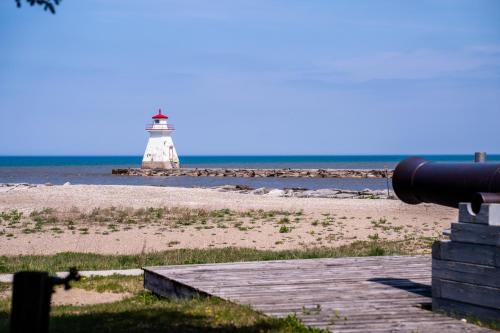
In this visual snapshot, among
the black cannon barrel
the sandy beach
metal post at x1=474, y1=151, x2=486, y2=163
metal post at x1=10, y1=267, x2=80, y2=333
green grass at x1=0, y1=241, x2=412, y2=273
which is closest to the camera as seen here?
metal post at x1=10, y1=267, x2=80, y2=333

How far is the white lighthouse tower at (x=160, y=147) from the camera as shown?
3221 inches

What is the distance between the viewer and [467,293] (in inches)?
278

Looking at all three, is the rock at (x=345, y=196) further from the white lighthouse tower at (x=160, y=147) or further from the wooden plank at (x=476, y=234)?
the white lighthouse tower at (x=160, y=147)

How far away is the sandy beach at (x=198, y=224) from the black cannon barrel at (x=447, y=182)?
889 centimetres

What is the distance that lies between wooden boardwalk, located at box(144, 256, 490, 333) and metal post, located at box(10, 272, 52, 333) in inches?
120

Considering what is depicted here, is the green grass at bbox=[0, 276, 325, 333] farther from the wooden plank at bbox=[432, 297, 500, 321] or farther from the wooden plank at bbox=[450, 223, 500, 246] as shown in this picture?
the wooden plank at bbox=[450, 223, 500, 246]

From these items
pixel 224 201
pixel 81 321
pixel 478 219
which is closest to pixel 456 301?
pixel 478 219

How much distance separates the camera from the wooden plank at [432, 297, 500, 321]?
6.88 meters

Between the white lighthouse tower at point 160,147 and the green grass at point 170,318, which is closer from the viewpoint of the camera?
the green grass at point 170,318

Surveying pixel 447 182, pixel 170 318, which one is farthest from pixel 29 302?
pixel 447 182

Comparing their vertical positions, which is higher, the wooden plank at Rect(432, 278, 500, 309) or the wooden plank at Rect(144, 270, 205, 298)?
the wooden plank at Rect(432, 278, 500, 309)

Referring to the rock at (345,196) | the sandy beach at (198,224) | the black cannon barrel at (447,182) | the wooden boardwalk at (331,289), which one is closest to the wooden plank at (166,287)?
the wooden boardwalk at (331,289)

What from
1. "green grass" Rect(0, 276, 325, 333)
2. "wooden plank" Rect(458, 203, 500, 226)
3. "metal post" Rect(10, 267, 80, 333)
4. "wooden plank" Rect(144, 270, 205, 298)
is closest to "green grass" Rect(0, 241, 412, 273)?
"wooden plank" Rect(144, 270, 205, 298)

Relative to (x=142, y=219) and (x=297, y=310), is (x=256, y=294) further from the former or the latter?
(x=142, y=219)
